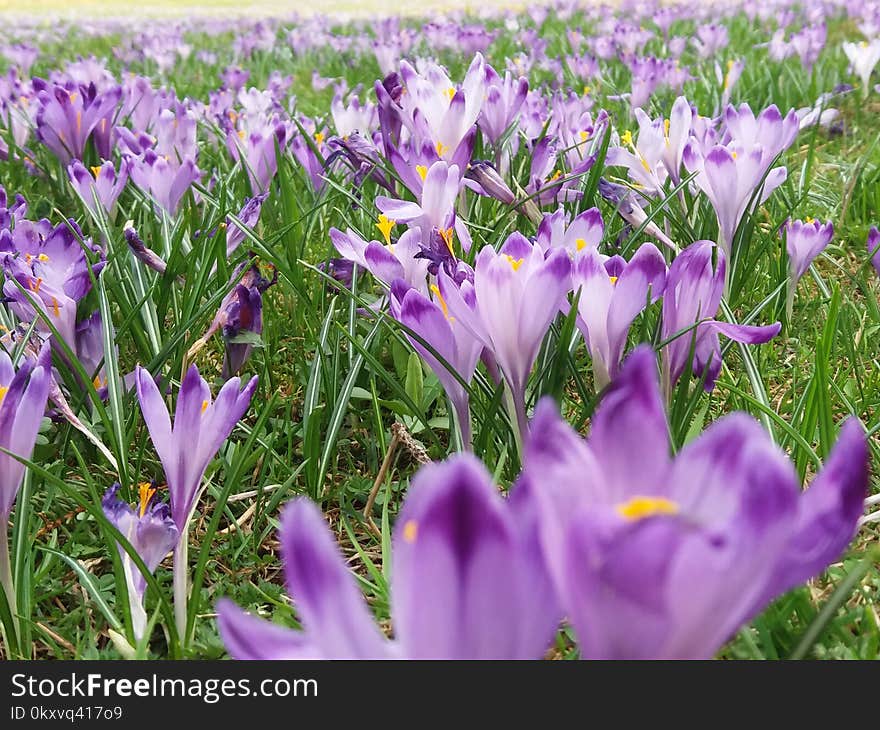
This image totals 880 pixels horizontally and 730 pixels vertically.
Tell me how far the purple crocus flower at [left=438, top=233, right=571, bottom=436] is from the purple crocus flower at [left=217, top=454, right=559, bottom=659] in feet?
1.80

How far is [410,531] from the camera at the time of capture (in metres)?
0.48

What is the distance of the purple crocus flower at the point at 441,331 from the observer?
109 centimetres

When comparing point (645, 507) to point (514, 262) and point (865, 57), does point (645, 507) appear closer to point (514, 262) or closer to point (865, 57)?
point (514, 262)

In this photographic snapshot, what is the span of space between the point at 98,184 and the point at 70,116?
56 cm

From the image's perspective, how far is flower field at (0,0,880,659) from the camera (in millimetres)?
474

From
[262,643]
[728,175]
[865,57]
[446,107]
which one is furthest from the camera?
[865,57]

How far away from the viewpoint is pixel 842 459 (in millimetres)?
508

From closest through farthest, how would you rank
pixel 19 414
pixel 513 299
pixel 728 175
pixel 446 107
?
pixel 19 414
pixel 513 299
pixel 728 175
pixel 446 107

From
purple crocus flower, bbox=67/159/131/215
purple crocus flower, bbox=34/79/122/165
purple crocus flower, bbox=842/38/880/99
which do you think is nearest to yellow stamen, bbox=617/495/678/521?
purple crocus flower, bbox=67/159/131/215

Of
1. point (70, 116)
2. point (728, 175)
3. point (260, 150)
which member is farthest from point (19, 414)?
point (70, 116)

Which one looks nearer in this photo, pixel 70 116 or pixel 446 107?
pixel 446 107

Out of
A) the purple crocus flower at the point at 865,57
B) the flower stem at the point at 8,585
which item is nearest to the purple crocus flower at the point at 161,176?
the flower stem at the point at 8,585
